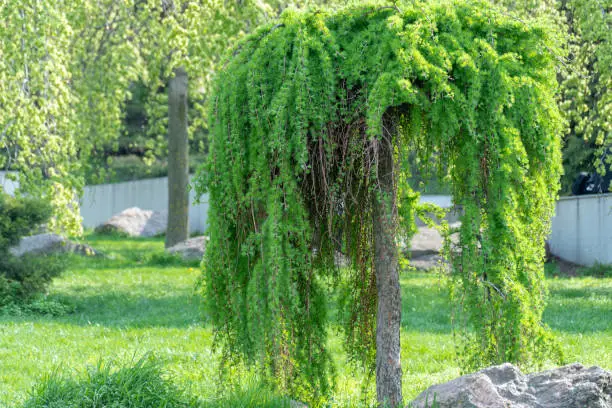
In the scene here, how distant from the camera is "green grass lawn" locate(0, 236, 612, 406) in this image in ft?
21.4

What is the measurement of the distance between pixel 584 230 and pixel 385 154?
11000 millimetres

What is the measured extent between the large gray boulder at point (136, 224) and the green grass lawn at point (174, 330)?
680cm

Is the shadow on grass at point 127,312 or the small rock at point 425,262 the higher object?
the small rock at point 425,262

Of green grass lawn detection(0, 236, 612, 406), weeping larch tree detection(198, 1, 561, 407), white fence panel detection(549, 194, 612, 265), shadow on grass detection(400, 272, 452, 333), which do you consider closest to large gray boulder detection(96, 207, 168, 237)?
green grass lawn detection(0, 236, 612, 406)

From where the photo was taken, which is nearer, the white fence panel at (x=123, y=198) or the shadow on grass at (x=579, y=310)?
the shadow on grass at (x=579, y=310)

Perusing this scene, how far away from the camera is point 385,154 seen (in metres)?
5.00

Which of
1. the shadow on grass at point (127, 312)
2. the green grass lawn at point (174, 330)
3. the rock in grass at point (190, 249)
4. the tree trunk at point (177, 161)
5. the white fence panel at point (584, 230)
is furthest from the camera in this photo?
the tree trunk at point (177, 161)

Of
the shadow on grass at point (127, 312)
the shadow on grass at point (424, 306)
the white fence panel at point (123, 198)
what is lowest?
the shadow on grass at point (127, 312)

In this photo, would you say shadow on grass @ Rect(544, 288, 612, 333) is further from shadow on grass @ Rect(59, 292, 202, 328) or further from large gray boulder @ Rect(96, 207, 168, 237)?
large gray boulder @ Rect(96, 207, 168, 237)

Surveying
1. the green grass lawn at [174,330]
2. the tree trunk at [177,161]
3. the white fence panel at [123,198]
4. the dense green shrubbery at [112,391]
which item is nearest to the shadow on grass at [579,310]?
the green grass lawn at [174,330]

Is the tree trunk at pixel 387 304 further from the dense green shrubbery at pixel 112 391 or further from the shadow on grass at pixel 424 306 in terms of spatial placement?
the shadow on grass at pixel 424 306

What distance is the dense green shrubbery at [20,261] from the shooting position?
10383mm

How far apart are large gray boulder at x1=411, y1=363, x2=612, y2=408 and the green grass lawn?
0.76m

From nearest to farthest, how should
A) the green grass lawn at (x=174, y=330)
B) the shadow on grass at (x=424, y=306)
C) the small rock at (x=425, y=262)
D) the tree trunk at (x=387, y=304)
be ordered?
the tree trunk at (x=387, y=304)
the green grass lawn at (x=174, y=330)
the shadow on grass at (x=424, y=306)
the small rock at (x=425, y=262)
